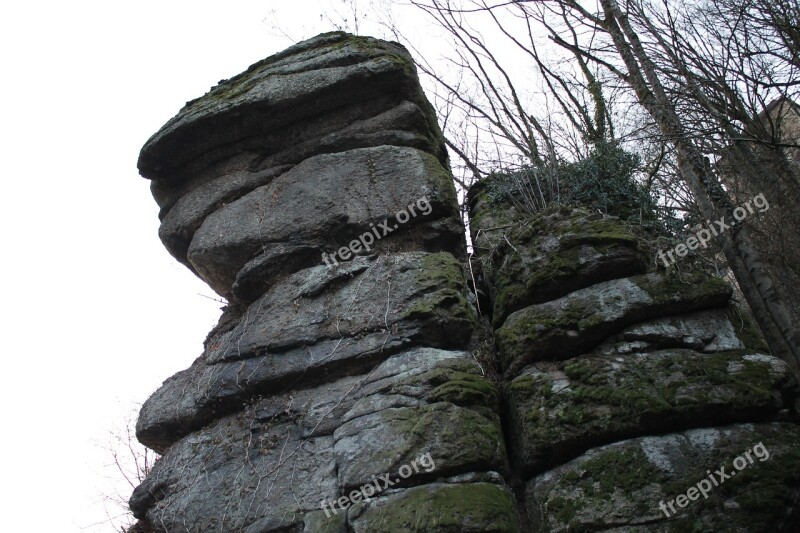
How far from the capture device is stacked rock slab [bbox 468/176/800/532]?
3270mm

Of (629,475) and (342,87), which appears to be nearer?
(629,475)

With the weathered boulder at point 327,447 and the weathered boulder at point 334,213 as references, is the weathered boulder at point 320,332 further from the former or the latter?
the weathered boulder at point 334,213

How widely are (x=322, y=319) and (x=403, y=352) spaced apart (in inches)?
34.8

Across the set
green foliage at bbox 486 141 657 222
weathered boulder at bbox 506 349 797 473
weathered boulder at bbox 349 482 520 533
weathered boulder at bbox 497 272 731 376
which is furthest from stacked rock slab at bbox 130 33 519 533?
green foliage at bbox 486 141 657 222

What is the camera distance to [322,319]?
5.20 m

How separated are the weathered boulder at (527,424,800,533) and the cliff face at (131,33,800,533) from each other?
0.01 metres

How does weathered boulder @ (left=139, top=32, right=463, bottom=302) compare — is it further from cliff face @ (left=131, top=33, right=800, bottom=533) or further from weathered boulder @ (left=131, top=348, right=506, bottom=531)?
weathered boulder @ (left=131, top=348, right=506, bottom=531)

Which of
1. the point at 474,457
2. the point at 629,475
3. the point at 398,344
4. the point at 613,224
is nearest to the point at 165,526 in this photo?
the point at 398,344

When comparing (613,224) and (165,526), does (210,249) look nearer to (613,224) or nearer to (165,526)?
(165,526)

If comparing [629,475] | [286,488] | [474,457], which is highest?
[286,488]

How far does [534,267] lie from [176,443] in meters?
3.64

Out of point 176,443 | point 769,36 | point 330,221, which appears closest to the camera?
point 176,443

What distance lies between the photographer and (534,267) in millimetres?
4785

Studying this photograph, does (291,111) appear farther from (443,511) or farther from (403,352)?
(443,511)
